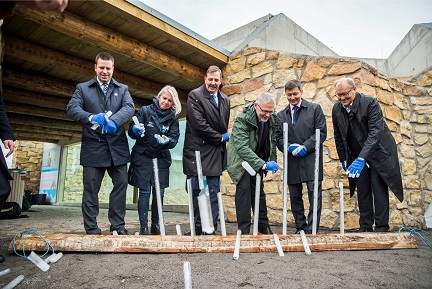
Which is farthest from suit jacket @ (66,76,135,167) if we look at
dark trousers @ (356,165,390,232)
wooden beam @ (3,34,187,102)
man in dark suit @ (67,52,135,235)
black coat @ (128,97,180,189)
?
dark trousers @ (356,165,390,232)

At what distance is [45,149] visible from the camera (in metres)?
12.8

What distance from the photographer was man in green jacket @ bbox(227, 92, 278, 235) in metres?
2.66

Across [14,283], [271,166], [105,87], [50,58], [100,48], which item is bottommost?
[14,283]

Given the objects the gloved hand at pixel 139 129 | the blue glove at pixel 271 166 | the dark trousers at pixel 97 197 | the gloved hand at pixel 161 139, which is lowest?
the dark trousers at pixel 97 197

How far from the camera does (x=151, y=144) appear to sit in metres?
2.92

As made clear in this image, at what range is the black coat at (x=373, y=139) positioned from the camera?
2617mm

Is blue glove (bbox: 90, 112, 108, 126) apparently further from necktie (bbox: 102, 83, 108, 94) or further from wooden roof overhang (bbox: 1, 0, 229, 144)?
wooden roof overhang (bbox: 1, 0, 229, 144)

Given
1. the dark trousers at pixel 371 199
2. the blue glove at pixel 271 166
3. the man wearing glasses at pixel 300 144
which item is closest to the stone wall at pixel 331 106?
the dark trousers at pixel 371 199

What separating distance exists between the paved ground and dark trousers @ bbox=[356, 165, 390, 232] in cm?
53

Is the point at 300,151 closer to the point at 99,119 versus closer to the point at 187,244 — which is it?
the point at 187,244

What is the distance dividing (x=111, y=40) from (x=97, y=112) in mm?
1550

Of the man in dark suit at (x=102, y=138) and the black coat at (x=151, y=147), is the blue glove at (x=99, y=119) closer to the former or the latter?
the man in dark suit at (x=102, y=138)

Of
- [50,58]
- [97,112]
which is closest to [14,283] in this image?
[97,112]

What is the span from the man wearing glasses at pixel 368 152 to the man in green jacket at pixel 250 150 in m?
0.66
